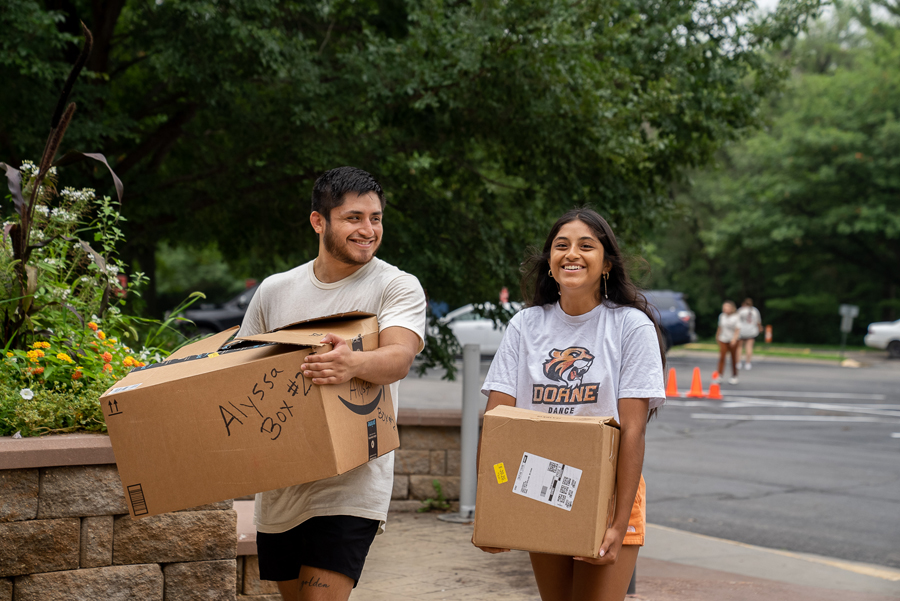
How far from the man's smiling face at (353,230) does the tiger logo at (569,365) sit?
0.65 meters

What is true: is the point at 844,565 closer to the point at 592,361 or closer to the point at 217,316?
the point at 592,361

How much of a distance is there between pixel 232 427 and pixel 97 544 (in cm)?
144

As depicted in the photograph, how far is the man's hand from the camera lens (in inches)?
91.4

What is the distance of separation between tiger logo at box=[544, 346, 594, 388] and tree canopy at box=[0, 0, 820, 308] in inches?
177

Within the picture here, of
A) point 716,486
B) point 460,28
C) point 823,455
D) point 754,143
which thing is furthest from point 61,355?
point 754,143

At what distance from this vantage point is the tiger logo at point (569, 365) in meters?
2.56

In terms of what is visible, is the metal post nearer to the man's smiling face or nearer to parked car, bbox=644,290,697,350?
the man's smiling face

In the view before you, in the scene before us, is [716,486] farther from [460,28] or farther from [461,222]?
[460,28]

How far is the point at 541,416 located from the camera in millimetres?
2383

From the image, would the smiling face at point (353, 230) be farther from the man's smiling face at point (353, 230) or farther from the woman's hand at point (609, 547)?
the woman's hand at point (609, 547)

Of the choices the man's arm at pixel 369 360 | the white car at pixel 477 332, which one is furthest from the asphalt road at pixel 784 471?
the white car at pixel 477 332

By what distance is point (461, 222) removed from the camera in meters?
7.88

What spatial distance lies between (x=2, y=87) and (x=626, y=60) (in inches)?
215

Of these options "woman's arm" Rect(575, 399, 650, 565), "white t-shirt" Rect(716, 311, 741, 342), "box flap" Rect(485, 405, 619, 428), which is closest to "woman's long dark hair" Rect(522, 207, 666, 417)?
"woman's arm" Rect(575, 399, 650, 565)
